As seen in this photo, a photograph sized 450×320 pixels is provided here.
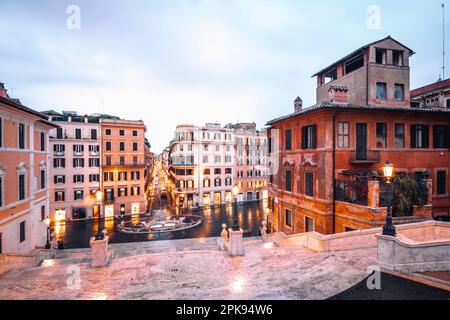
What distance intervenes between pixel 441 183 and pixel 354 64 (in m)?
12.5

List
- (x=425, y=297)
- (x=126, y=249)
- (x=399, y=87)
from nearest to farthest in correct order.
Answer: (x=425, y=297), (x=399, y=87), (x=126, y=249)

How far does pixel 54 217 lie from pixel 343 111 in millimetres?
42452

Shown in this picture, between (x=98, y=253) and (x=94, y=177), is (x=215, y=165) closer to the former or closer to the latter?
(x=94, y=177)

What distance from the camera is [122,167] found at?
136 feet

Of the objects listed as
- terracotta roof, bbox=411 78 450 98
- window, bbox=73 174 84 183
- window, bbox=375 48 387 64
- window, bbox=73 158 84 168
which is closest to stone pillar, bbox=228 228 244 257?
window, bbox=375 48 387 64

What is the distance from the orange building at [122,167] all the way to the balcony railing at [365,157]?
35619 millimetres

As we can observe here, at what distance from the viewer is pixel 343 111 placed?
1661cm

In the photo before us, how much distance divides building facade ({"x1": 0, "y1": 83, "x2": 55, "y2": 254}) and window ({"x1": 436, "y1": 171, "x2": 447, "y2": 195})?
31733 mm

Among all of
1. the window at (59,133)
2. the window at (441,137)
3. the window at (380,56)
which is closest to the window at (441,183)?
the window at (441,137)

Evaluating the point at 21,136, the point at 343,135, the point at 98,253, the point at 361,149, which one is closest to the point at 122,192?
the point at 21,136

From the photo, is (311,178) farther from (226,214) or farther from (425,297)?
(226,214)

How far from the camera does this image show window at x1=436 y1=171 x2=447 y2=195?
1925 centimetres
